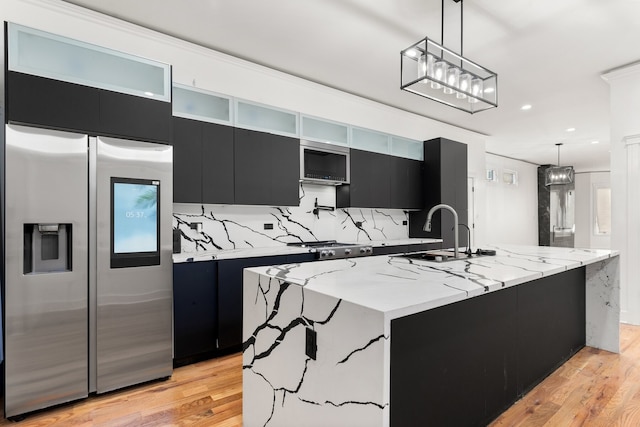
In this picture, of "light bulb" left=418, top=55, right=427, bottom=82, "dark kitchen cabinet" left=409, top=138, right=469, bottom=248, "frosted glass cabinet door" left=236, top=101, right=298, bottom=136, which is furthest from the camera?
"dark kitchen cabinet" left=409, top=138, right=469, bottom=248

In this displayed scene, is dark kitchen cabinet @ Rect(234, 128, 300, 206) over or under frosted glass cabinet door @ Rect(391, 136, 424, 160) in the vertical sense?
under

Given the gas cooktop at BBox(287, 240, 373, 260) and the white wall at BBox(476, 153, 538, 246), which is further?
the white wall at BBox(476, 153, 538, 246)

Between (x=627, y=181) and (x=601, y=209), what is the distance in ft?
29.5

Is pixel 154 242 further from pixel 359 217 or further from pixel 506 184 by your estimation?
pixel 506 184

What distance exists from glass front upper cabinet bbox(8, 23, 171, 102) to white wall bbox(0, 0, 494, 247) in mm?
624

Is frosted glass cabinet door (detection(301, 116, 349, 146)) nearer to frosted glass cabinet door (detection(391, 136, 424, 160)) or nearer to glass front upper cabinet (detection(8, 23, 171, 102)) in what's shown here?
frosted glass cabinet door (detection(391, 136, 424, 160))

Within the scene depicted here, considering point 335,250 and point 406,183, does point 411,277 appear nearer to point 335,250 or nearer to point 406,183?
point 335,250

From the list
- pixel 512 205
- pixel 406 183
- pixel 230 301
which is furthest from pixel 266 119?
pixel 512 205

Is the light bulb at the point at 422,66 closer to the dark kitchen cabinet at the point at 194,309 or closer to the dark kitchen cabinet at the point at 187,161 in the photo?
the dark kitchen cabinet at the point at 187,161

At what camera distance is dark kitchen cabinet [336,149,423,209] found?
14.0 feet

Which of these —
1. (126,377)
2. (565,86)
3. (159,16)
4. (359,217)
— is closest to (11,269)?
(126,377)

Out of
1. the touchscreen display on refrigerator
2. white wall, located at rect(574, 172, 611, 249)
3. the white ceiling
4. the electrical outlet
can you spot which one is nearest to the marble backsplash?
the touchscreen display on refrigerator

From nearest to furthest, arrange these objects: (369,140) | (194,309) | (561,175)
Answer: (194,309), (369,140), (561,175)

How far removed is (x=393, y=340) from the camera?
4.25ft
